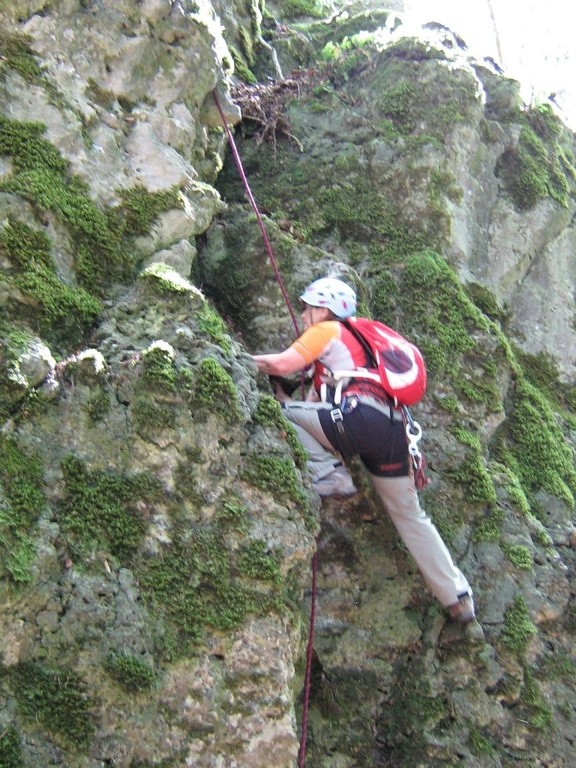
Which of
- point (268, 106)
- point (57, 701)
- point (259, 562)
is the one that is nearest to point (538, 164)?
point (268, 106)

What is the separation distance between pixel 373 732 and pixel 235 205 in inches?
208

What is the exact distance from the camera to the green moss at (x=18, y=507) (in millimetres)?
4383

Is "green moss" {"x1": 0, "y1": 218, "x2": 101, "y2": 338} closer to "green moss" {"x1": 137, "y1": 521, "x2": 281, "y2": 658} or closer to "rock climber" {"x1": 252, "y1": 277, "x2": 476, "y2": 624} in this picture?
"rock climber" {"x1": 252, "y1": 277, "x2": 476, "y2": 624}

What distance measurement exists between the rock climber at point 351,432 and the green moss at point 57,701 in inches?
94.8

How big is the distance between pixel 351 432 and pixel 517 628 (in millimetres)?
2559

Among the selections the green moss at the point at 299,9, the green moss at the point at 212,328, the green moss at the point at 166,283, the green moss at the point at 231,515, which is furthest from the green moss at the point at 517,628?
the green moss at the point at 299,9

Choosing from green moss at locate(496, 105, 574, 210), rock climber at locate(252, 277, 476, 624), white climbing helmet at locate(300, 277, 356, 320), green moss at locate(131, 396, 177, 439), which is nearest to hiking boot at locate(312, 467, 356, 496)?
Result: rock climber at locate(252, 277, 476, 624)

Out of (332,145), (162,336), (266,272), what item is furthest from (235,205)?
(162,336)

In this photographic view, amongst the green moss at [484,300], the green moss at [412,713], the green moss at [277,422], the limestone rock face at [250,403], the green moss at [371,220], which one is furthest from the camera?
the green moss at [484,300]

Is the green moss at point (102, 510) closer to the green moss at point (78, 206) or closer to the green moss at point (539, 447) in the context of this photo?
the green moss at point (78, 206)

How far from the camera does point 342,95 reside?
378 inches

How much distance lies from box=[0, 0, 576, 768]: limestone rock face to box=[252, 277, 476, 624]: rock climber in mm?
326

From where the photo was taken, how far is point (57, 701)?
14.1ft

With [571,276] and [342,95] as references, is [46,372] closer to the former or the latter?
[342,95]
